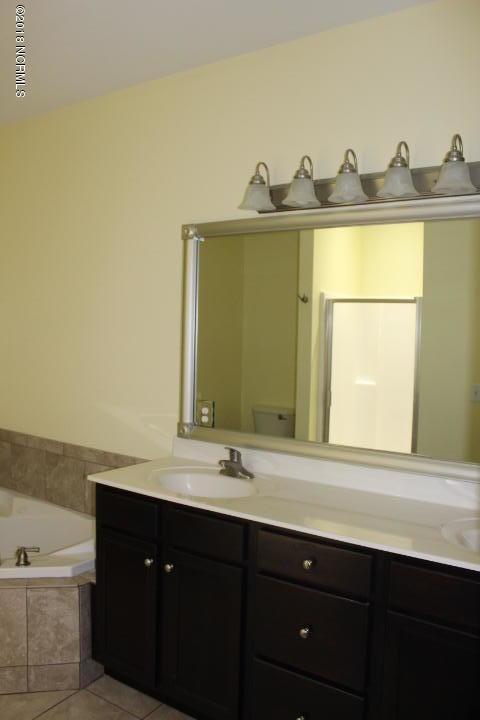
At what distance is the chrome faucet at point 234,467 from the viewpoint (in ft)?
7.66

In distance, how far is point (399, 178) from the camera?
1997 millimetres

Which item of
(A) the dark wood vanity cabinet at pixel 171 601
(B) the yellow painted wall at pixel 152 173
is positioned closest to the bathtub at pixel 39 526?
(B) the yellow painted wall at pixel 152 173

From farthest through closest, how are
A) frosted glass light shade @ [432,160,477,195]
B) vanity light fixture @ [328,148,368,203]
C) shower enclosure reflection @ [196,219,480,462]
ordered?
vanity light fixture @ [328,148,368,203]
shower enclosure reflection @ [196,219,480,462]
frosted glass light shade @ [432,160,477,195]

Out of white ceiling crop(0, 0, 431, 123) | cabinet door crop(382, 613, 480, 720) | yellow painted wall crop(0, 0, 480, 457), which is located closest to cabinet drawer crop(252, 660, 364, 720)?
cabinet door crop(382, 613, 480, 720)

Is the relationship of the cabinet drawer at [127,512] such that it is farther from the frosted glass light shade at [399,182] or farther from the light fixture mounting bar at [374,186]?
the frosted glass light shade at [399,182]

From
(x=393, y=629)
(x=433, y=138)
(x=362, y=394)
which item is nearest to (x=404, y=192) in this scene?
(x=433, y=138)

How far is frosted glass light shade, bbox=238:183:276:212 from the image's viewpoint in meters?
2.32

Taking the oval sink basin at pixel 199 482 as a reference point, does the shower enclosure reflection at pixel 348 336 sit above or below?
above

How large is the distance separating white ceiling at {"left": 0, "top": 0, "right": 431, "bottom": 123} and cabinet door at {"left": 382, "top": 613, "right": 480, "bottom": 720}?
6.44 ft

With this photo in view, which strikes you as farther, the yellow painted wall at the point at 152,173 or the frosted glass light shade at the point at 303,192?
the frosted glass light shade at the point at 303,192

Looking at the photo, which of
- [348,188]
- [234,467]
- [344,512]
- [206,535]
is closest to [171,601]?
[206,535]

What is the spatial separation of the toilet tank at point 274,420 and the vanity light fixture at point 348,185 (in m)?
0.81

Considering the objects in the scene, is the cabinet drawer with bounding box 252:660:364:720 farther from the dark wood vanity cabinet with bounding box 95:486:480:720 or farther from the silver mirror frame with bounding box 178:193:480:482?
the silver mirror frame with bounding box 178:193:480:482

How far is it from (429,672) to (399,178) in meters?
1.48
